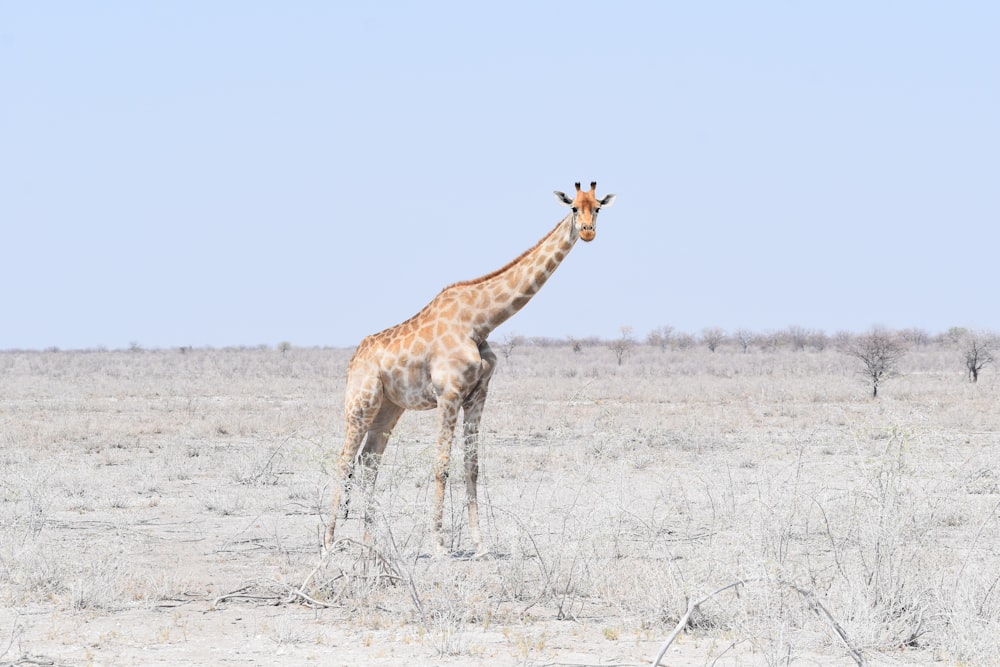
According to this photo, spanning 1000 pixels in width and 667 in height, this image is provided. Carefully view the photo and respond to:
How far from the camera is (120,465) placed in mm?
16406

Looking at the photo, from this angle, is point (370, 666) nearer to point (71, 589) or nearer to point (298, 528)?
point (71, 589)

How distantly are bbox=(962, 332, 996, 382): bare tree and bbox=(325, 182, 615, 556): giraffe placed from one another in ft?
93.3

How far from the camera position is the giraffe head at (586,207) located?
31.6 feet

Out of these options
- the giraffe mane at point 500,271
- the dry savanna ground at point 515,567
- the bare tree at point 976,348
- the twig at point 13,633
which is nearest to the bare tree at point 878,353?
the bare tree at point 976,348

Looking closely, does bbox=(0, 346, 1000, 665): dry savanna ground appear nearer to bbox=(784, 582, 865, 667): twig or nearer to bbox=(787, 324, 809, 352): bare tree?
bbox=(784, 582, 865, 667): twig

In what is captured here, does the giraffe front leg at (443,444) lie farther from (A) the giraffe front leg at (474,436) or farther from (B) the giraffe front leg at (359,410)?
(B) the giraffe front leg at (359,410)

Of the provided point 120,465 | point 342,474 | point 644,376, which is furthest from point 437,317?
point 644,376

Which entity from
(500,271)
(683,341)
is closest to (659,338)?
(683,341)

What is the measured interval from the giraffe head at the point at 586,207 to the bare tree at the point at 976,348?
28.5 m

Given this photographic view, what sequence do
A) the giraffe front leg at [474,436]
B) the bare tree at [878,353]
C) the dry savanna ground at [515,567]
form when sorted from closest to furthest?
the dry savanna ground at [515,567] < the giraffe front leg at [474,436] < the bare tree at [878,353]

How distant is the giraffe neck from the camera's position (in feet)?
33.4

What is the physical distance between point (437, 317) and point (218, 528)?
3365 millimetres

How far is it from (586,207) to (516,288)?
0.98 m

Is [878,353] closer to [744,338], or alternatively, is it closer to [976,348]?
[976,348]
